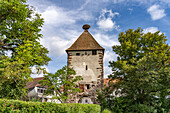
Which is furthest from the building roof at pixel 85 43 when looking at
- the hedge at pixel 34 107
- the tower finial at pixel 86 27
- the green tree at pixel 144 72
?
the hedge at pixel 34 107

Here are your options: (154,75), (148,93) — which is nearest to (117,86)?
(148,93)

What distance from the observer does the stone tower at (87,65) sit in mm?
20156

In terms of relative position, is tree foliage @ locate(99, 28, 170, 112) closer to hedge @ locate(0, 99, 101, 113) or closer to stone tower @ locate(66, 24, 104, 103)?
stone tower @ locate(66, 24, 104, 103)

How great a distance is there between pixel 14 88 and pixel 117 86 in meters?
11.0

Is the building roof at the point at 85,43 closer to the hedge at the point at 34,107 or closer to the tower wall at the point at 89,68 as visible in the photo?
the tower wall at the point at 89,68

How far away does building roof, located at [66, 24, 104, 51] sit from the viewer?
73.8 ft

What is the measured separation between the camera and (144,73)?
14648 mm

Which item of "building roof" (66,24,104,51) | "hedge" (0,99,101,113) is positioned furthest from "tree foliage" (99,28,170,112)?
"hedge" (0,99,101,113)

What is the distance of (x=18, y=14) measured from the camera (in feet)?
39.2

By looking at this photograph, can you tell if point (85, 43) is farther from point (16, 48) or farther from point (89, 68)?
point (16, 48)

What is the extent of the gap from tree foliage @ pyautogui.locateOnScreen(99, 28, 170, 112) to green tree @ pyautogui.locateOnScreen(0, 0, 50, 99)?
9.61m

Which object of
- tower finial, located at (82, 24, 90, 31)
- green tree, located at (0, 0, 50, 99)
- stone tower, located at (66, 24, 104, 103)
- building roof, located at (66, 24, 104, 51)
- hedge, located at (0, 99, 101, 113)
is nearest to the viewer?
hedge, located at (0, 99, 101, 113)

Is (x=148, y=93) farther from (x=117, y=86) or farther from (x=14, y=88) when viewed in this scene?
(x=14, y=88)

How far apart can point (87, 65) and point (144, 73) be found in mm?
9001
